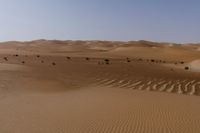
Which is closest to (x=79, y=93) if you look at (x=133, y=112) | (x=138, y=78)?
(x=133, y=112)

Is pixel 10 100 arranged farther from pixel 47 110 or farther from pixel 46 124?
pixel 46 124

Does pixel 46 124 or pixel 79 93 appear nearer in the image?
pixel 46 124

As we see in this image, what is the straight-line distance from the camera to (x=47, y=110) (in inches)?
323

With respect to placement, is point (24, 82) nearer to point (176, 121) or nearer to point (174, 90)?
point (174, 90)

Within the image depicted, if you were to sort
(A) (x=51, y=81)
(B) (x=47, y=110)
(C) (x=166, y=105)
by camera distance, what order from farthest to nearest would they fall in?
(A) (x=51, y=81) → (C) (x=166, y=105) → (B) (x=47, y=110)

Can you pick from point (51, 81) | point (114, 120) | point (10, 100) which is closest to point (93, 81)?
point (51, 81)

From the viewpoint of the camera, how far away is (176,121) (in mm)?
7316

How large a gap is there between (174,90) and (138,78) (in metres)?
3.38

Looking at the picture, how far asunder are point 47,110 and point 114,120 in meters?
2.09

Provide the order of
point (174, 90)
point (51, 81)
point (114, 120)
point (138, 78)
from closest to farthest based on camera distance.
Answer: point (114, 120) < point (174, 90) < point (51, 81) < point (138, 78)

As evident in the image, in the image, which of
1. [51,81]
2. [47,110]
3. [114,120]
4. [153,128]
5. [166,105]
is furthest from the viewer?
[51,81]

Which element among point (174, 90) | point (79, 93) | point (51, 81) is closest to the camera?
point (79, 93)

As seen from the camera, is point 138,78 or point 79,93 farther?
point 138,78

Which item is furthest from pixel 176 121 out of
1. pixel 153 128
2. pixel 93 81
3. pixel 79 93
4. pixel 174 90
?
pixel 93 81
